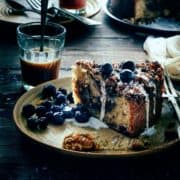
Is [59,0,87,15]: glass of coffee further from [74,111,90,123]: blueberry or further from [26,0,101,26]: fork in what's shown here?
Answer: [74,111,90,123]: blueberry

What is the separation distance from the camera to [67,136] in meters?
1.12

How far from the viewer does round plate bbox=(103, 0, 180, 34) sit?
1.80 m

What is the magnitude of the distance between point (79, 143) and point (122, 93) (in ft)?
0.58

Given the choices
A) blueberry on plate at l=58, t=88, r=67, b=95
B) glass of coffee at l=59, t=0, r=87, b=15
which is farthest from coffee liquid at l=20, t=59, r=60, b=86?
glass of coffee at l=59, t=0, r=87, b=15

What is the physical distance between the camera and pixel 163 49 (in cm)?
166

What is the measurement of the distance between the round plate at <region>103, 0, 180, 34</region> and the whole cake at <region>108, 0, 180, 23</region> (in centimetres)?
1

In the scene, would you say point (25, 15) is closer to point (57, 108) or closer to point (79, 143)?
point (57, 108)

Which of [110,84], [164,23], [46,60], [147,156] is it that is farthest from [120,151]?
[164,23]

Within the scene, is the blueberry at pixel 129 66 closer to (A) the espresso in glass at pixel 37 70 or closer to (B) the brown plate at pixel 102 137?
(B) the brown plate at pixel 102 137

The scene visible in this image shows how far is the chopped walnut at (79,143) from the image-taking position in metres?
1.08

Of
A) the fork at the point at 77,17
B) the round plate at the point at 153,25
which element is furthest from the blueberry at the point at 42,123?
the round plate at the point at 153,25

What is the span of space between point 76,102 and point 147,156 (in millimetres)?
281

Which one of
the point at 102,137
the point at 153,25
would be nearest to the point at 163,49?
the point at 153,25

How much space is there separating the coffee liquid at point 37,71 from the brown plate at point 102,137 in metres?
0.14
